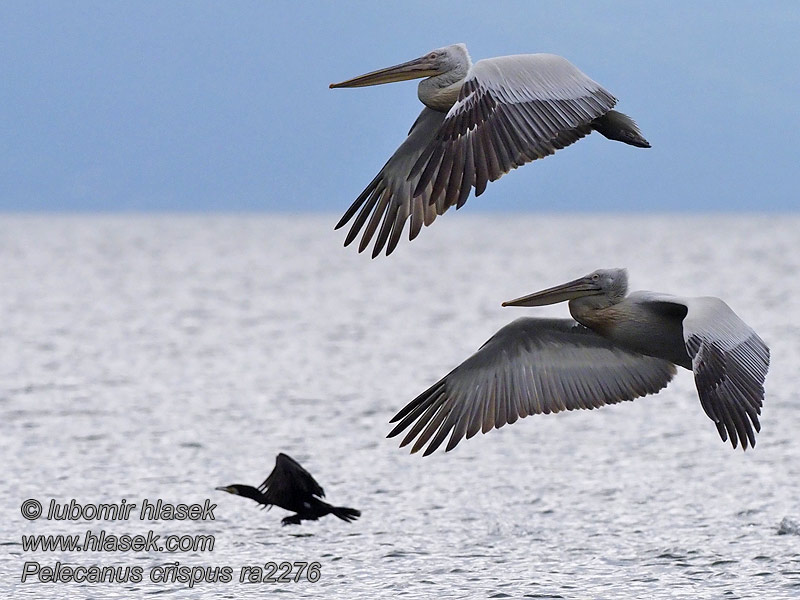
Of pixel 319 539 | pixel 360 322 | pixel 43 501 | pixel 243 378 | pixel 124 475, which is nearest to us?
pixel 319 539

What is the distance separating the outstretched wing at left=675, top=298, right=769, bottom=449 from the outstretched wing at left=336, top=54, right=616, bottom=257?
118 cm

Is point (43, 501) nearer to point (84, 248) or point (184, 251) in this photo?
point (184, 251)

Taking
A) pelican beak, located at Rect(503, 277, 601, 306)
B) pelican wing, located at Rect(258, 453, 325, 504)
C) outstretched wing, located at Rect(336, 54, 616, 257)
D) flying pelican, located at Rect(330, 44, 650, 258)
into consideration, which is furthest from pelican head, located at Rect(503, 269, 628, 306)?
pelican wing, located at Rect(258, 453, 325, 504)

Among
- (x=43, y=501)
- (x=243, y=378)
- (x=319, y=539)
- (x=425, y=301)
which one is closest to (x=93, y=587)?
(x=319, y=539)

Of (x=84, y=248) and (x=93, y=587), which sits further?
(x=84, y=248)

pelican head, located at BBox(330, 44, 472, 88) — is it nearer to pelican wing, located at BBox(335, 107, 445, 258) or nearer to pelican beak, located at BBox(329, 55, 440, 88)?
pelican beak, located at BBox(329, 55, 440, 88)

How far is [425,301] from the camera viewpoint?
1710 inches

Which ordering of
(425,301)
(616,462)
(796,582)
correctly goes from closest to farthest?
1. (796,582)
2. (616,462)
3. (425,301)

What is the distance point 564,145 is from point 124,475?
7572 mm

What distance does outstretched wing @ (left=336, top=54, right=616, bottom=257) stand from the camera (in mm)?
7047

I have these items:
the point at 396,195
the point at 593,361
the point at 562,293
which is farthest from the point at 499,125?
the point at 593,361

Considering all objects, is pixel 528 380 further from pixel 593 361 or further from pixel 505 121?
pixel 505 121

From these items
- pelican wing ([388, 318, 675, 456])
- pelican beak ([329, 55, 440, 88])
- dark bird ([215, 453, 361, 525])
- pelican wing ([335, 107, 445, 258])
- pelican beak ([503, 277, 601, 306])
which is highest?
pelican beak ([329, 55, 440, 88])

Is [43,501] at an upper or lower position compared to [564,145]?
lower
